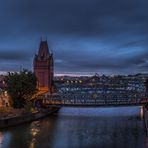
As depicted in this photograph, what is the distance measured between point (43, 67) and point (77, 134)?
53760 mm

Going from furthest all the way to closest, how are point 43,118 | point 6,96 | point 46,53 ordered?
1. point 46,53
2. point 6,96
3. point 43,118

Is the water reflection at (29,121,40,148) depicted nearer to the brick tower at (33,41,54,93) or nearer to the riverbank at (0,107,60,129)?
the riverbank at (0,107,60,129)

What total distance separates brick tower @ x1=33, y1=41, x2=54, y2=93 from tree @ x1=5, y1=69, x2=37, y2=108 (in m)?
26.8

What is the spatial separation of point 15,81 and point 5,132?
73.1 ft

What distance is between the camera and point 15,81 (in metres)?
80.1

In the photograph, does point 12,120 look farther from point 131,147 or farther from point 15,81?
point 131,147

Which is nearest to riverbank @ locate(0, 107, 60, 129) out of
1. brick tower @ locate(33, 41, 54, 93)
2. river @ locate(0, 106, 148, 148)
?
river @ locate(0, 106, 148, 148)

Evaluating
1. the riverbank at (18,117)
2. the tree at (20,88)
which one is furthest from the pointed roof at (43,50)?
the riverbank at (18,117)

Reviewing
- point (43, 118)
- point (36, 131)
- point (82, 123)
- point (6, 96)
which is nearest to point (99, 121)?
point (82, 123)

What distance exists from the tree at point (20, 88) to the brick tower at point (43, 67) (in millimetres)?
26752

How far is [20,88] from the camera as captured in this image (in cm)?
7944

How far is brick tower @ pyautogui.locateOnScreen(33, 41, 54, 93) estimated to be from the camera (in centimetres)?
10919

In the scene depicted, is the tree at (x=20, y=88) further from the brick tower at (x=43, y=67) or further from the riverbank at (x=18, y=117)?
the brick tower at (x=43, y=67)

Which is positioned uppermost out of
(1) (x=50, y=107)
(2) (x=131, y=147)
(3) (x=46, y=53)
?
(3) (x=46, y=53)
